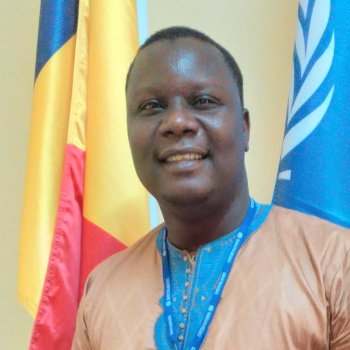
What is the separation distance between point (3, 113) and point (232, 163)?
1038mm

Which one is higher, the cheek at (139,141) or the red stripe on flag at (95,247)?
the cheek at (139,141)


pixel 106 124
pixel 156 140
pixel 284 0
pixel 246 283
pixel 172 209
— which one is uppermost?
pixel 284 0

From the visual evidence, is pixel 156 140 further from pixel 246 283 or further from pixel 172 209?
pixel 246 283

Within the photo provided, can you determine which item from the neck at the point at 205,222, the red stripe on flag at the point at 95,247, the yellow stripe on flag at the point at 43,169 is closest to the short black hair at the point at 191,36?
the neck at the point at 205,222

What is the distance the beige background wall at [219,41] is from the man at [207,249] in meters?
0.40

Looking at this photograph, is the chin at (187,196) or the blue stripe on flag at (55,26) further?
the blue stripe on flag at (55,26)

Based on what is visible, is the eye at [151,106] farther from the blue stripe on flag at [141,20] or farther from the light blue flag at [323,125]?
the blue stripe on flag at [141,20]

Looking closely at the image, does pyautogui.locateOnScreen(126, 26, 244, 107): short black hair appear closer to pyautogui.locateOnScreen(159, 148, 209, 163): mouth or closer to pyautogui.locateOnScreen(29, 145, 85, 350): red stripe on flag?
pyautogui.locateOnScreen(159, 148, 209, 163): mouth

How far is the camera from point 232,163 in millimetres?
717

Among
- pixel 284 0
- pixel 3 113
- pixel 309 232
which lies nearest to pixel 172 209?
pixel 309 232

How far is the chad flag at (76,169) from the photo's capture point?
1.01 meters

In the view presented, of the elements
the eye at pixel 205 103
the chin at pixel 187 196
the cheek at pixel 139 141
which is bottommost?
the chin at pixel 187 196

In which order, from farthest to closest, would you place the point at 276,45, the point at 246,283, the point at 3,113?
the point at 3,113 < the point at 276,45 < the point at 246,283

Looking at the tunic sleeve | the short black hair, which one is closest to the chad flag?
the short black hair
